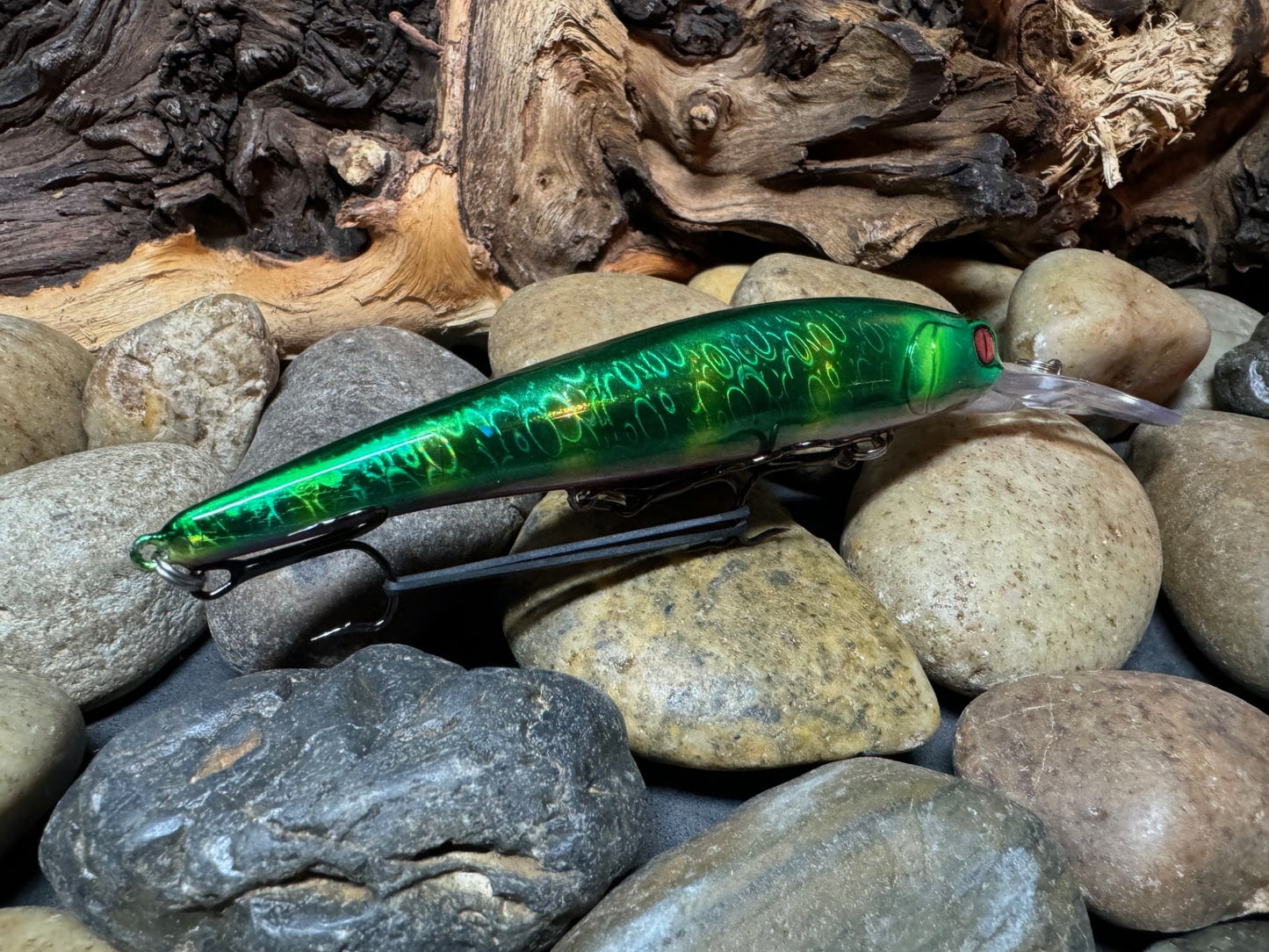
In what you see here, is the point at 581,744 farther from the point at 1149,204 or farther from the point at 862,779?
the point at 1149,204

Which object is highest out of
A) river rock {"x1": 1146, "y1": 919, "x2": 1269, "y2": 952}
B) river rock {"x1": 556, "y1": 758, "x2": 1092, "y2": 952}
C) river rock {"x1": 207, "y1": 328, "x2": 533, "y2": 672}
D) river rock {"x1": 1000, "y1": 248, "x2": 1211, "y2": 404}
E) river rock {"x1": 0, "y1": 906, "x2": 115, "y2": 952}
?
river rock {"x1": 1000, "y1": 248, "x2": 1211, "y2": 404}

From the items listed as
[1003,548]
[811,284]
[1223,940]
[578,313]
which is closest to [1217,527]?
[1003,548]

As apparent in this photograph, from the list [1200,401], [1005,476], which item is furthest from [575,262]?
[1200,401]

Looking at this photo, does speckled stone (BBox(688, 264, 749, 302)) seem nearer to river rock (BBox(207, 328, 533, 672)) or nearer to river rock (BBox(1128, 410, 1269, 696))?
river rock (BBox(207, 328, 533, 672))

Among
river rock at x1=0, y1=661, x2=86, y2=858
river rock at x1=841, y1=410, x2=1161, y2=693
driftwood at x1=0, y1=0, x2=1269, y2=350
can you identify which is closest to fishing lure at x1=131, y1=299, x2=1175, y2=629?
river rock at x1=841, y1=410, x2=1161, y2=693

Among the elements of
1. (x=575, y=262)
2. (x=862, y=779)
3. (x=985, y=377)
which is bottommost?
(x=862, y=779)

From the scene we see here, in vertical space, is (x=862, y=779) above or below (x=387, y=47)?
below

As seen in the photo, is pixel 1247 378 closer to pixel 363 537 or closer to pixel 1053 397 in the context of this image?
pixel 1053 397
